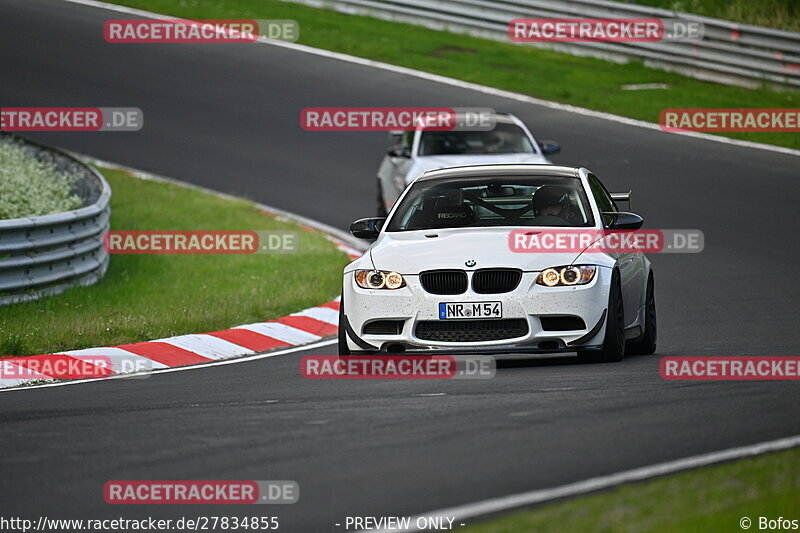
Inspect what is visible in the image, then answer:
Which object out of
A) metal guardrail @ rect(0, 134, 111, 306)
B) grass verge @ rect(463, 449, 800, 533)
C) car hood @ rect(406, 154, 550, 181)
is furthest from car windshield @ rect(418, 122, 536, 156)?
grass verge @ rect(463, 449, 800, 533)

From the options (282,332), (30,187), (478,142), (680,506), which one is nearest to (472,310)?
(680,506)

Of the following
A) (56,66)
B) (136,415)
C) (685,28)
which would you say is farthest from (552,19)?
(136,415)

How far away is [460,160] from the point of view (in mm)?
18656

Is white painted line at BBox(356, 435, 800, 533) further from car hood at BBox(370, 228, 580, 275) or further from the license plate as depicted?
car hood at BBox(370, 228, 580, 275)

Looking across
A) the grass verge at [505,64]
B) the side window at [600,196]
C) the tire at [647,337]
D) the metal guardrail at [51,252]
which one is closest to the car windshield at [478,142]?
the metal guardrail at [51,252]

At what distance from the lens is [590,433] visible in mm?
7188

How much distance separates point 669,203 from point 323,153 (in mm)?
6622

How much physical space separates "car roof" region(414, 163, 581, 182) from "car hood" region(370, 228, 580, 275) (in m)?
→ 1.03

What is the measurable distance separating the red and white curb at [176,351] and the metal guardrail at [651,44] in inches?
555

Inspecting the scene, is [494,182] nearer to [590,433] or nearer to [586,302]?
[586,302]

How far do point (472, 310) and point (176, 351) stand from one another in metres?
3.55

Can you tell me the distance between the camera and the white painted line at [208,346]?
12.2 metres

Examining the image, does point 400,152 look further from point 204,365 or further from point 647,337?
point 647,337

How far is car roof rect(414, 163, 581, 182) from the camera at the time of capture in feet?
36.9
